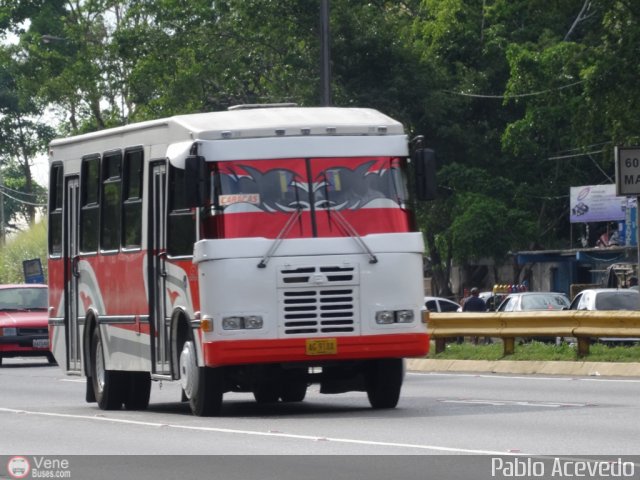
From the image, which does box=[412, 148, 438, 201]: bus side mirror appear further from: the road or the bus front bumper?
the road

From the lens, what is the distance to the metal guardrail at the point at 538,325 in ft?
84.5

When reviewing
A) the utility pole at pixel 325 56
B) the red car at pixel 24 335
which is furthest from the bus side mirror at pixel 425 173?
the red car at pixel 24 335

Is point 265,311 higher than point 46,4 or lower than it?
lower

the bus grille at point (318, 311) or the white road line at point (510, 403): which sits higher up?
the bus grille at point (318, 311)

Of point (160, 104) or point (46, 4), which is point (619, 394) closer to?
point (160, 104)

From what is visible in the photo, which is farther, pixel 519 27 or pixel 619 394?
pixel 519 27

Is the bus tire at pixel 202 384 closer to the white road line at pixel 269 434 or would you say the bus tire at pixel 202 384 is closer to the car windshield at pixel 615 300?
the white road line at pixel 269 434

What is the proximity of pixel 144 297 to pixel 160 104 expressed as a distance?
132ft

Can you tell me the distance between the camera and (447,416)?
17047 mm

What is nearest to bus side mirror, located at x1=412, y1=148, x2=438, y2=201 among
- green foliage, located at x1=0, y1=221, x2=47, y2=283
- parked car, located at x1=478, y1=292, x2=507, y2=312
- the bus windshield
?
the bus windshield

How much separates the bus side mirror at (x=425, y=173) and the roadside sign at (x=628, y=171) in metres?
7.57

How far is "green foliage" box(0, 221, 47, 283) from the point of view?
83.6 m

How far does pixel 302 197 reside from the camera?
17.8m
